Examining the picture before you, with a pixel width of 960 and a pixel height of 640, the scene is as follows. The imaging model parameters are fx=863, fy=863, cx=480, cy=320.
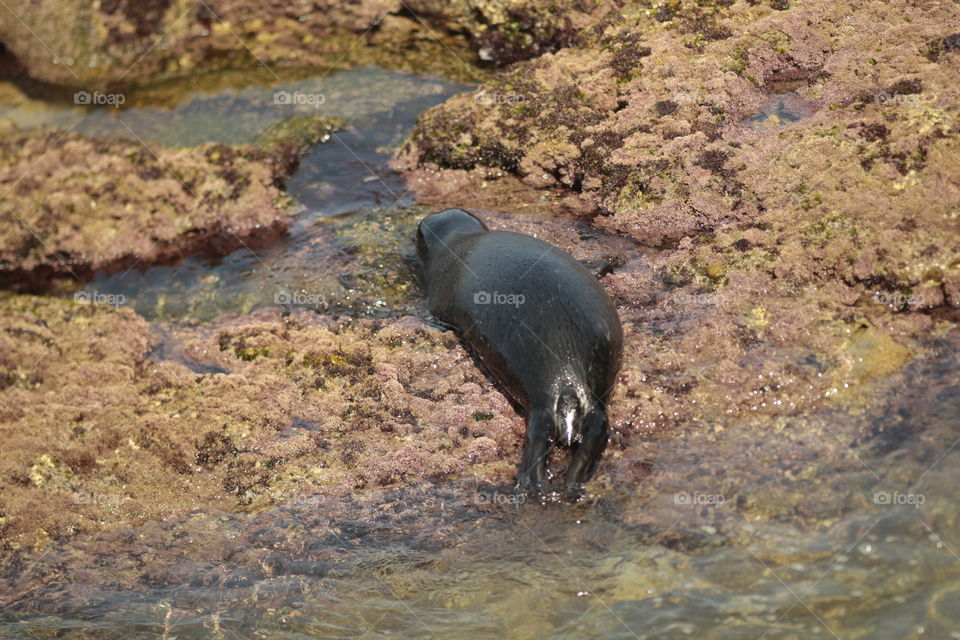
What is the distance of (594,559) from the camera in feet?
14.6

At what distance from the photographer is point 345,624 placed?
4.42 meters
